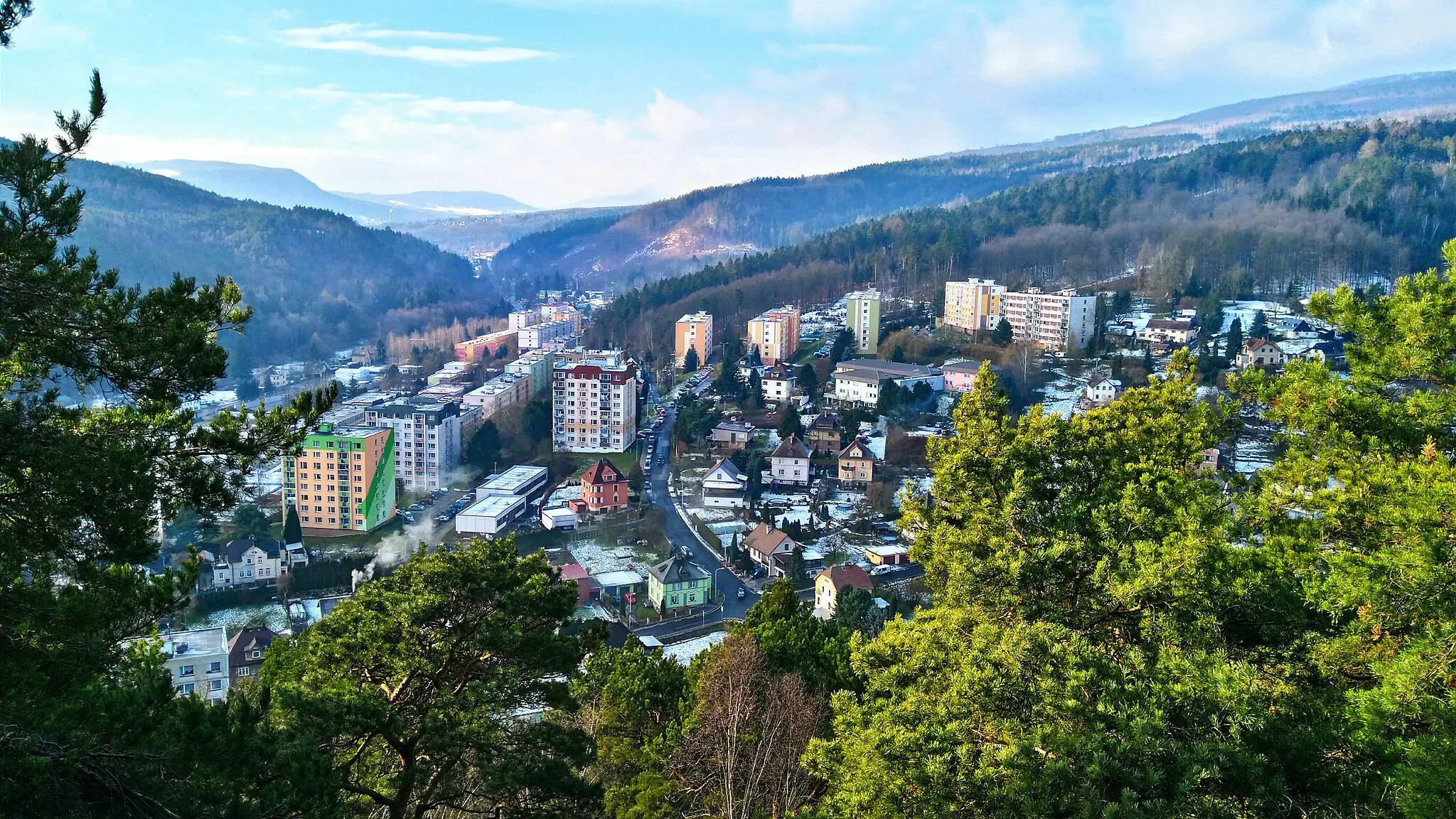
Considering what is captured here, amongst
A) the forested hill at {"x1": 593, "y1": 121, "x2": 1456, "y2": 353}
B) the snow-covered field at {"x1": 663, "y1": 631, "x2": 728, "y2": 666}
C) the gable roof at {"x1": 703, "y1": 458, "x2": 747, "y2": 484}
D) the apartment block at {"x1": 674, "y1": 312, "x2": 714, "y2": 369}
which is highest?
the forested hill at {"x1": 593, "y1": 121, "x2": 1456, "y2": 353}

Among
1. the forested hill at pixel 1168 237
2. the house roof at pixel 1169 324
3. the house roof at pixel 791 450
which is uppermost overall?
the forested hill at pixel 1168 237

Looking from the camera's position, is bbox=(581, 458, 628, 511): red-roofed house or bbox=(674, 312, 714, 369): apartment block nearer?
bbox=(581, 458, 628, 511): red-roofed house

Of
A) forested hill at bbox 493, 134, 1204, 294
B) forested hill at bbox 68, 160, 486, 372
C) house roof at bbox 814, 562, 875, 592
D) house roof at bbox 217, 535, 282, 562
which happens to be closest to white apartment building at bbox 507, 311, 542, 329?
forested hill at bbox 68, 160, 486, 372

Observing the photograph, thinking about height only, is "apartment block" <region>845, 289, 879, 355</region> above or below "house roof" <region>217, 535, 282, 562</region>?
above

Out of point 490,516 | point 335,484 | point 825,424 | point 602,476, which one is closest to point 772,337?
point 825,424

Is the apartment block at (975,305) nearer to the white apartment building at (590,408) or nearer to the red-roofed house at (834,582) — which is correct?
the white apartment building at (590,408)

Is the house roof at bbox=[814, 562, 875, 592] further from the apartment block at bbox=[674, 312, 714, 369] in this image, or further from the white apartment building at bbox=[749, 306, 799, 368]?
the apartment block at bbox=[674, 312, 714, 369]

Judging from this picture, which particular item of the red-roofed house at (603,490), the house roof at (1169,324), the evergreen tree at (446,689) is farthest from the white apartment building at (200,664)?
the house roof at (1169,324)
